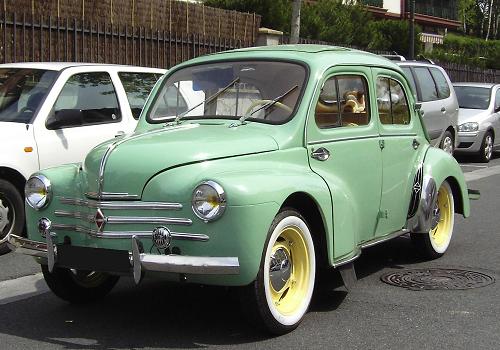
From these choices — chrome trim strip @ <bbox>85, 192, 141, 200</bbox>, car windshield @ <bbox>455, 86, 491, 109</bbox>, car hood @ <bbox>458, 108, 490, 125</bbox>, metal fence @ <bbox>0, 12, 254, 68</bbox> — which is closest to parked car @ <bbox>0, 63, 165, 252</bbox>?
chrome trim strip @ <bbox>85, 192, 141, 200</bbox>

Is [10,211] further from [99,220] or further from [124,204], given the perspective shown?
[124,204]

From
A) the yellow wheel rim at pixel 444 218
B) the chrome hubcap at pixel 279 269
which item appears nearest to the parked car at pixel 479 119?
the yellow wheel rim at pixel 444 218

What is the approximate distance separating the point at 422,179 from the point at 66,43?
830 cm

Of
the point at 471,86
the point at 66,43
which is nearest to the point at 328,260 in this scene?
the point at 66,43

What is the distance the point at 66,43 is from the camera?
1279 cm

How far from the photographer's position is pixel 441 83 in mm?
13727

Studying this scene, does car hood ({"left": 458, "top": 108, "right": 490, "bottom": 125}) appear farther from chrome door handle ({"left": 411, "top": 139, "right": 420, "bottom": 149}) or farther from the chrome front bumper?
the chrome front bumper

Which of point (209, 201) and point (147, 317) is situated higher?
point (209, 201)

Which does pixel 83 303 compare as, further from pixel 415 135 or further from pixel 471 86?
pixel 471 86

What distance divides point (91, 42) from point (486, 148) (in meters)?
8.50

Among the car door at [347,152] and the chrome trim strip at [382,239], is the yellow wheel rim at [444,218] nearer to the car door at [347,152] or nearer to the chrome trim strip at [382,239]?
the chrome trim strip at [382,239]

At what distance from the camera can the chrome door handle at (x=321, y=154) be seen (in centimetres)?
516

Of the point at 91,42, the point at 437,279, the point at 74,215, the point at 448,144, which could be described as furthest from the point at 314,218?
the point at 448,144

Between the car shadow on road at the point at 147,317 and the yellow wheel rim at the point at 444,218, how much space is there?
3.89 ft
